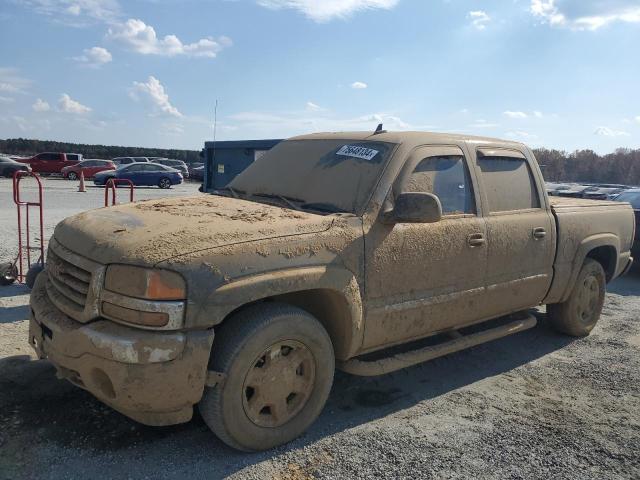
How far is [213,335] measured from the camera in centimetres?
283

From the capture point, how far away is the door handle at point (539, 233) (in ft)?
15.3

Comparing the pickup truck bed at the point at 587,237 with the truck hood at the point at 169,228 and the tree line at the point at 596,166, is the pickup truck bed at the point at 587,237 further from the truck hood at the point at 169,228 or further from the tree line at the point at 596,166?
the tree line at the point at 596,166

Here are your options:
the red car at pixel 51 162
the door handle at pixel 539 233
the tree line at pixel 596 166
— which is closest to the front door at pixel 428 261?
the door handle at pixel 539 233

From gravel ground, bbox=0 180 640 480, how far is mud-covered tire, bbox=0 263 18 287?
1.52 m

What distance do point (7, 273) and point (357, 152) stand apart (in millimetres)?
4552

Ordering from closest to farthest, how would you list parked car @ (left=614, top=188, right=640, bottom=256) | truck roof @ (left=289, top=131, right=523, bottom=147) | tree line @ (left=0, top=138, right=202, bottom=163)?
truck roof @ (left=289, top=131, right=523, bottom=147), parked car @ (left=614, top=188, right=640, bottom=256), tree line @ (left=0, top=138, right=202, bottom=163)

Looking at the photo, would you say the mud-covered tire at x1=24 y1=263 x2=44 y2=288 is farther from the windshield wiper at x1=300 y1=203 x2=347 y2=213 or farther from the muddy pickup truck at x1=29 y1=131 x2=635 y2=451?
the windshield wiper at x1=300 y1=203 x2=347 y2=213

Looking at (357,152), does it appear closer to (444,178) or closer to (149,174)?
(444,178)

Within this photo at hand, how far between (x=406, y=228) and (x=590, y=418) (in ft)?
6.37

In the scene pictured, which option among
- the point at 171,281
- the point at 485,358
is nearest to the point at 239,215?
the point at 171,281

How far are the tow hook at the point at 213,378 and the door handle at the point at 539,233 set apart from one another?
3.05 m

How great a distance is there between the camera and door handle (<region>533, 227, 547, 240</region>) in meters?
4.67

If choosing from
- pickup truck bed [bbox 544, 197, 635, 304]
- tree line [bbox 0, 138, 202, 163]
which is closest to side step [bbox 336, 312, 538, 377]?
pickup truck bed [bbox 544, 197, 635, 304]

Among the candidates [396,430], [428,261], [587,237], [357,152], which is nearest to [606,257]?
[587,237]
